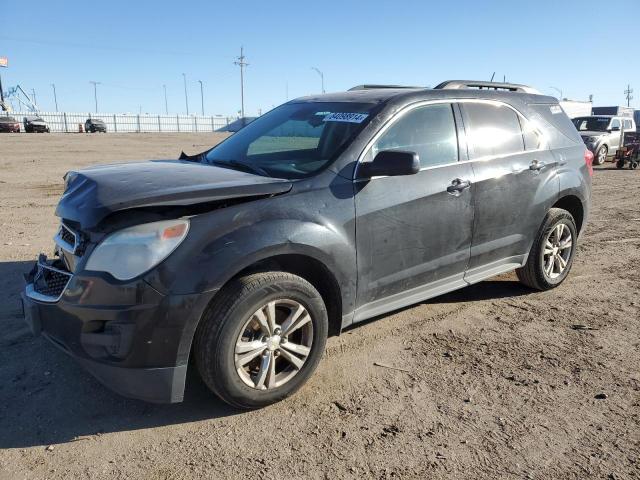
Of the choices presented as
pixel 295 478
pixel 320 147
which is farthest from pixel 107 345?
pixel 320 147

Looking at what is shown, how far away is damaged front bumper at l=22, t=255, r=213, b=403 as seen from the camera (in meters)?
2.65

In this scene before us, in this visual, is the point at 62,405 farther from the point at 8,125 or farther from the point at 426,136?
the point at 8,125

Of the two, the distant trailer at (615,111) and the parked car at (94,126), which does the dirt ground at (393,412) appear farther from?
the parked car at (94,126)

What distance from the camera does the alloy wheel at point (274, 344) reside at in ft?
9.79

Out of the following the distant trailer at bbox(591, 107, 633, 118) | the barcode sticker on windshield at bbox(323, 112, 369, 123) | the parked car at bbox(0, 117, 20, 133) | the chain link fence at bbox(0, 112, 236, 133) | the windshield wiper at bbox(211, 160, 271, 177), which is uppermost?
the chain link fence at bbox(0, 112, 236, 133)

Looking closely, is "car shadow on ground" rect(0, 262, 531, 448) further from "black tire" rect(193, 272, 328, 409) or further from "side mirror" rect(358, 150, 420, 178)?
"side mirror" rect(358, 150, 420, 178)

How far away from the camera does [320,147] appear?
3701mm

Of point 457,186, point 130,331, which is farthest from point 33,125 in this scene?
point 130,331

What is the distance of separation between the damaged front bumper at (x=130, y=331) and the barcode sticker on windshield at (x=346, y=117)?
1.69m

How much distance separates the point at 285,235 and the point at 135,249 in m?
0.81

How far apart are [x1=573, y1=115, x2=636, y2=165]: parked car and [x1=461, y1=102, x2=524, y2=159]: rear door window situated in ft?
52.9

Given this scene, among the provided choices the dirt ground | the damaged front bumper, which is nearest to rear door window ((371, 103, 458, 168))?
the dirt ground

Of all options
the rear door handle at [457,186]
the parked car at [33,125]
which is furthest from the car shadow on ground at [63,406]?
the parked car at [33,125]

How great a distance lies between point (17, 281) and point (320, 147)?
337cm
